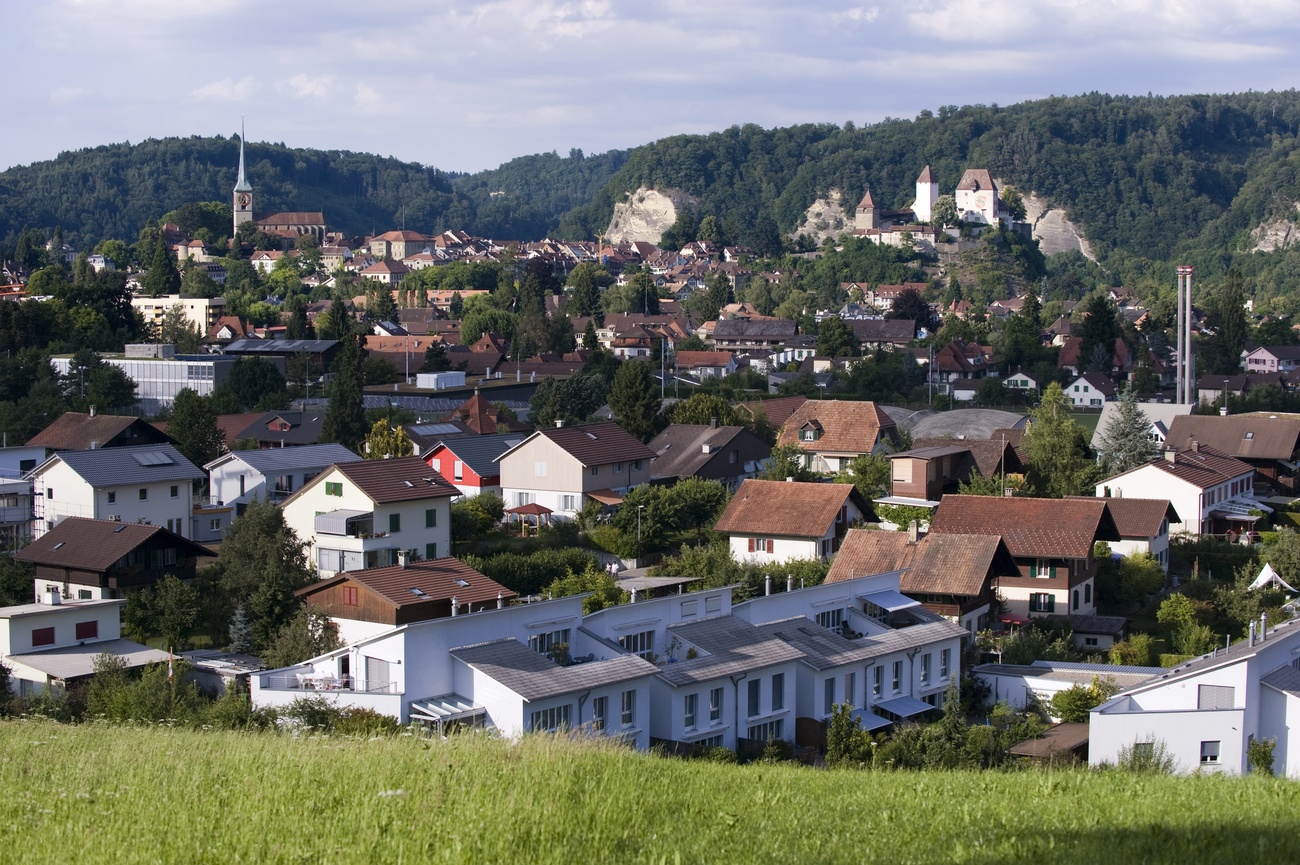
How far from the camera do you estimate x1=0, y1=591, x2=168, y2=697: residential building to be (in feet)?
59.0

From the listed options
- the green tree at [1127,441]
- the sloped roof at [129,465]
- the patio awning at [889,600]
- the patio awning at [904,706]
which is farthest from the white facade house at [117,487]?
the green tree at [1127,441]

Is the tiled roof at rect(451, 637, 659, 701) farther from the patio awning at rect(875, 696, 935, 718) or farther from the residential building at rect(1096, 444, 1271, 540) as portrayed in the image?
the residential building at rect(1096, 444, 1271, 540)

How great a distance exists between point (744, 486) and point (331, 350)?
2856 centimetres

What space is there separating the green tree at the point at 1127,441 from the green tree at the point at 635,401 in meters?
10.2

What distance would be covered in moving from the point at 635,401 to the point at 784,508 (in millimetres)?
9707

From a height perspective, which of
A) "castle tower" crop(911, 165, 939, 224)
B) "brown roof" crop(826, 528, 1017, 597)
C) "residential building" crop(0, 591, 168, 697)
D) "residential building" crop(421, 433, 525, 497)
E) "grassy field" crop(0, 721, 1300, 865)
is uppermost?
"castle tower" crop(911, 165, 939, 224)

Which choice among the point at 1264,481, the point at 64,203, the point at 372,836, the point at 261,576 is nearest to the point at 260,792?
the point at 372,836

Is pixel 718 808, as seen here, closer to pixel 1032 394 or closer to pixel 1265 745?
pixel 1265 745

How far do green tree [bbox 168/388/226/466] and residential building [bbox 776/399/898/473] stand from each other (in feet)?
40.4

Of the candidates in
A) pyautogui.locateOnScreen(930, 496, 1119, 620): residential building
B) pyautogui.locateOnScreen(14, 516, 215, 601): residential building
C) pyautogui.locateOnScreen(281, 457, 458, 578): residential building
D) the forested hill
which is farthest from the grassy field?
the forested hill

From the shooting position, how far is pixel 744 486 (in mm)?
26359

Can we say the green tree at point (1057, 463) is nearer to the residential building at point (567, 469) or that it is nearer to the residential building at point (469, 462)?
the residential building at point (567, 469)

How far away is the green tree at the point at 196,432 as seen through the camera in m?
32.1

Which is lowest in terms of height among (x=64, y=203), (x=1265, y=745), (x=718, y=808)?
(x=1265, y=745)
